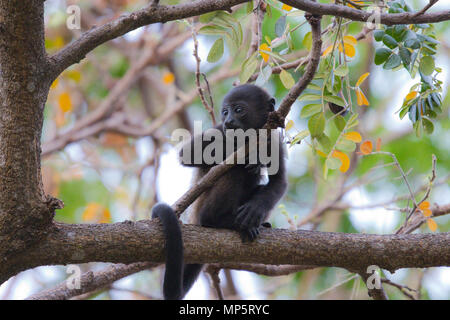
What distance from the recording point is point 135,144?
9273 millimetres

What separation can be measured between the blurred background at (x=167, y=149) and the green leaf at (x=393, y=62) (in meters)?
A: 2.65

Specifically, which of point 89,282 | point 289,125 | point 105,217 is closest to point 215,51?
point 289,125

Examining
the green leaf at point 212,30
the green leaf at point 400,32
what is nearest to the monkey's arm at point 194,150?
the green leaf at point 212,30

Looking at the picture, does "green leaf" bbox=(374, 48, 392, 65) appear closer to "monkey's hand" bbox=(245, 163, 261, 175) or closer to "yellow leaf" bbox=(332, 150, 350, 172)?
"yellow leaf" bbox=(332, 150, 350, 172)

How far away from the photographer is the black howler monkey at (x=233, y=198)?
306cm

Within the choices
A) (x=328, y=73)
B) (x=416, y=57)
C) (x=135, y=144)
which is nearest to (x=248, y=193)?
(x=328, y=73)

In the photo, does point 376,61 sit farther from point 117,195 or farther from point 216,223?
point 117,195

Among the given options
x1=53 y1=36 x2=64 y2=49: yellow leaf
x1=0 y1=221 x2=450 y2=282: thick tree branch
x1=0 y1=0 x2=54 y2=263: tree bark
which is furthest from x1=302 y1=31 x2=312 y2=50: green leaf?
x1=53 y1=36 x2=64 y2=49: yellow leaf

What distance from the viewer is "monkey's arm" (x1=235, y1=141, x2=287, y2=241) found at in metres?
3.43

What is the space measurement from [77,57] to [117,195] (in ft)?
18.7

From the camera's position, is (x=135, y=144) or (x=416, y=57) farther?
(x=135, y=144)

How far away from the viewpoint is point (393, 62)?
10.2 feet

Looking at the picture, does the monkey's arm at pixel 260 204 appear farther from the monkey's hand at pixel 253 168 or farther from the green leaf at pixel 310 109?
the green leaf at pixel 310 109
